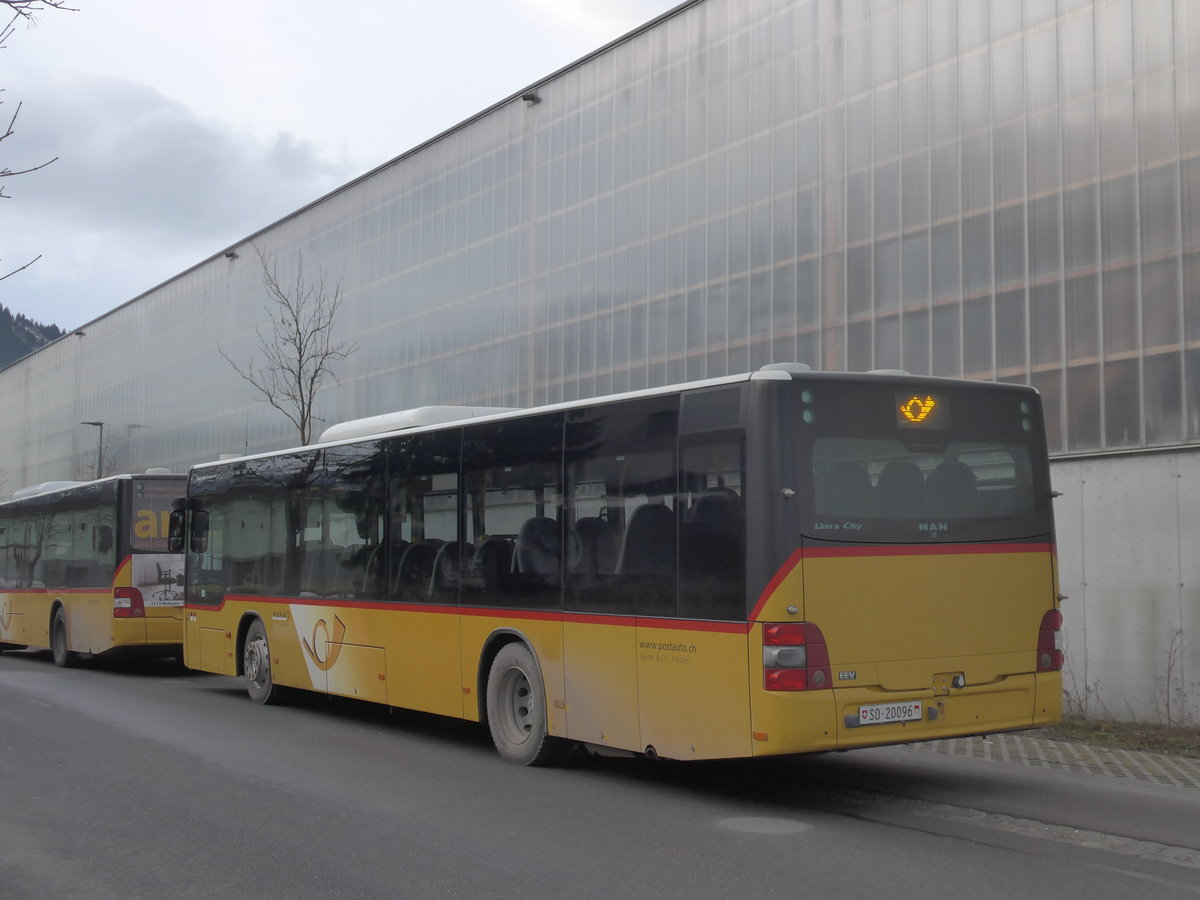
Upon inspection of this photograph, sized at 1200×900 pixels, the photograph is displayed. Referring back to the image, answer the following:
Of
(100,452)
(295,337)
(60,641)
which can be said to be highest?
(295,337)

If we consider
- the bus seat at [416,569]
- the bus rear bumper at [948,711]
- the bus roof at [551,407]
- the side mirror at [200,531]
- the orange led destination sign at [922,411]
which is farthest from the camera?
the side mirror at [200,531]

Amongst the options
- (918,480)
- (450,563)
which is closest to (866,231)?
(450,563)

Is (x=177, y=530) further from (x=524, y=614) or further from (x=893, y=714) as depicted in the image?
(x=893, y=714)

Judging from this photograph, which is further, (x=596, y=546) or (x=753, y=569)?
(x=596, y=546)

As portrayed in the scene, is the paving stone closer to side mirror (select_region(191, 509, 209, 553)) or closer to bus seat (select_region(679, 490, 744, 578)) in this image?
bus seat (select_region(679, 490, 744, 578))

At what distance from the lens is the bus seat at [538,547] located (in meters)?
10.6

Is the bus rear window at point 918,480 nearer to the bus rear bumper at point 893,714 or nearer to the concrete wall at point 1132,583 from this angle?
the bus rear bumper at point 893,714

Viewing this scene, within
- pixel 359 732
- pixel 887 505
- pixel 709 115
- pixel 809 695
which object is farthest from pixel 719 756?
pixel 709 115

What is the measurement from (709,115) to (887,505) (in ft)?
46.2

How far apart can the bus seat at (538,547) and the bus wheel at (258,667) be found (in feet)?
19.1

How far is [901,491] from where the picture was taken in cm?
907

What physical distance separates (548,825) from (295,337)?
93.0 feet

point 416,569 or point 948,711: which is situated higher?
point 416,569

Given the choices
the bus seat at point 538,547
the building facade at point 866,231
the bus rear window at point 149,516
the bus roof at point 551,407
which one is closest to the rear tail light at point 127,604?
the bus rear window at point 149,516
